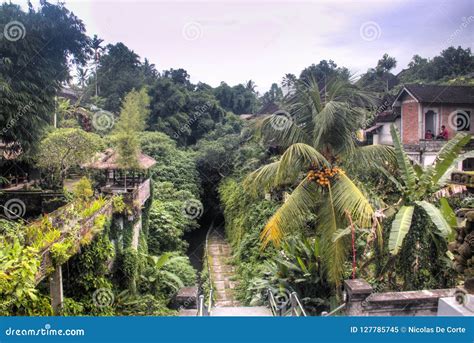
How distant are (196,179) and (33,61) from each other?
19.8 ft

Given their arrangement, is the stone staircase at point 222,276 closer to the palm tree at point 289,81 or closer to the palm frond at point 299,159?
the palm frond at point 299,159

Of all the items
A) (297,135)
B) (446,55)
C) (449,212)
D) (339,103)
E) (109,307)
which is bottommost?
(109,307)

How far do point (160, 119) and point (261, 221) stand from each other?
4535mm

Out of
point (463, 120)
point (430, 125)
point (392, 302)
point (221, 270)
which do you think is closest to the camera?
point (392, 302)

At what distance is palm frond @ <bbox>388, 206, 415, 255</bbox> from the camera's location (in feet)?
12.8

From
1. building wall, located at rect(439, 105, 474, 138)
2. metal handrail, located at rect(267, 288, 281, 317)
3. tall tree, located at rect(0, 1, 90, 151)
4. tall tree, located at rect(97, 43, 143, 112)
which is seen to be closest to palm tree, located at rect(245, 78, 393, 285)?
metal handrail, located at rect(267, 288, 281, 317)

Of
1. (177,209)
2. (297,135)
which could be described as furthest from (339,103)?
(177,209)

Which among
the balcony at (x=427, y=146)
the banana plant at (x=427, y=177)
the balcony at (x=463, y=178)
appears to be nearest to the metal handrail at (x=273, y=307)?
the banana plant at (x=427, y=177)

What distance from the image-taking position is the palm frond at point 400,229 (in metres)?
3.90

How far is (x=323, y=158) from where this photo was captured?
488 centimetres

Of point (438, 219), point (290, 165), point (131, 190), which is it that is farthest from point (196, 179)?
point (438, 219)

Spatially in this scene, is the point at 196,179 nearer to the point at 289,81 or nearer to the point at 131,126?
the point at 131,126

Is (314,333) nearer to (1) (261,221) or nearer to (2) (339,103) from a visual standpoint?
(2) (339,103)

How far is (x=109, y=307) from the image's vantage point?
623 cm
